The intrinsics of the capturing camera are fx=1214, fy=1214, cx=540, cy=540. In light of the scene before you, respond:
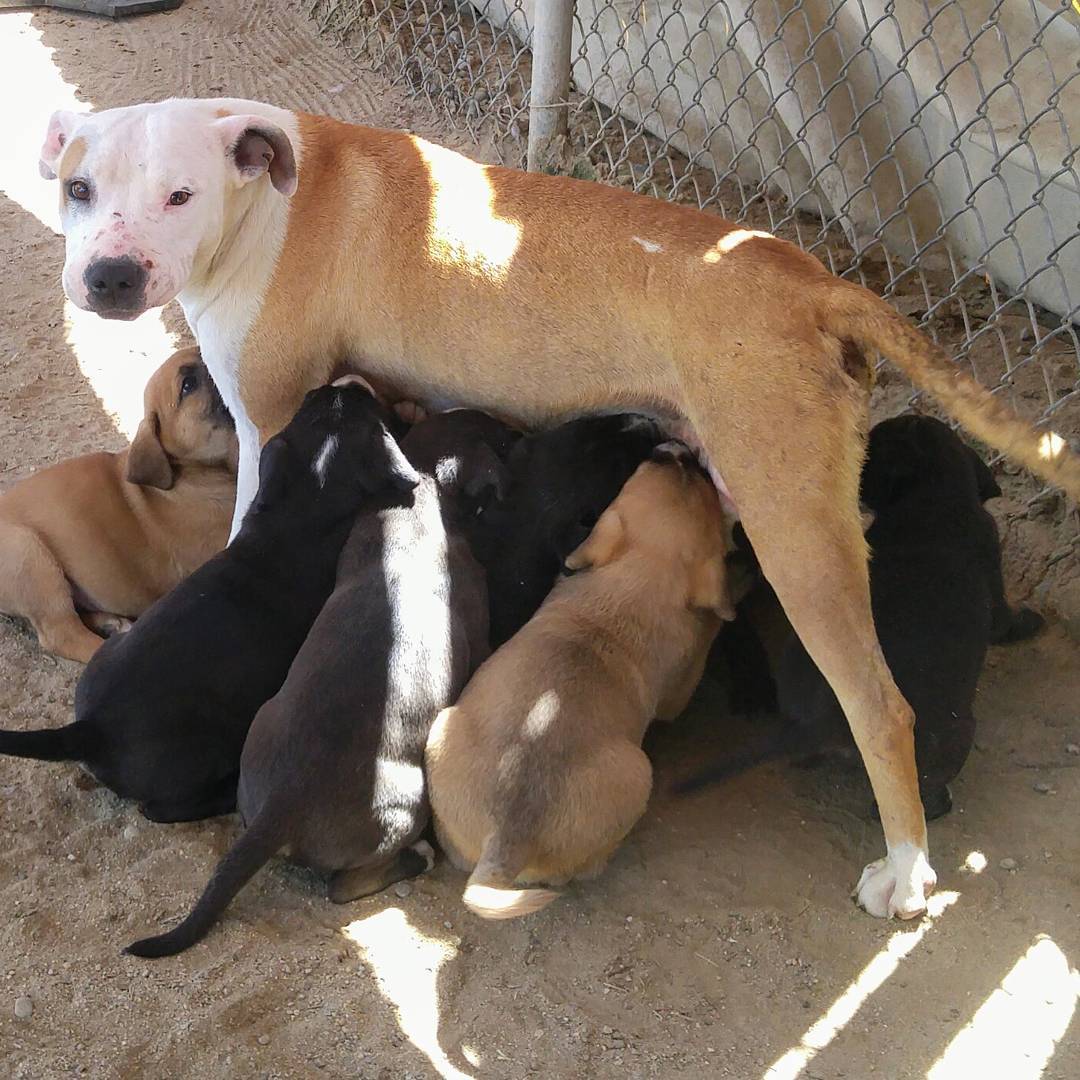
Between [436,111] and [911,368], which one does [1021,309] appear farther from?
[436,111]

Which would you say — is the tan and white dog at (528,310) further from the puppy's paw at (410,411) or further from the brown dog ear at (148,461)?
the brown dog ear at (148,461)

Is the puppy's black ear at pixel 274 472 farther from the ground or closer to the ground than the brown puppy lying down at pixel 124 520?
farther from the ground

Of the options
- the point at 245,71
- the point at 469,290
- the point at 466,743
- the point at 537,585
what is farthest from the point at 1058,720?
the point at 245,71

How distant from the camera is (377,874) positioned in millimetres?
3066

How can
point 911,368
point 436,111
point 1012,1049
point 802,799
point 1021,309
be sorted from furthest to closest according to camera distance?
point 436,111 < point 1021,309 < point 802,799 < point 911,368 < point 1012,1049

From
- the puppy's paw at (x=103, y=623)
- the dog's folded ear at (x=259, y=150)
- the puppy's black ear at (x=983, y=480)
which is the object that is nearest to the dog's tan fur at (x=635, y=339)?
the dog's folded ear at (x=259, y=150)

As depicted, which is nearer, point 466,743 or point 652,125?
point 466,743

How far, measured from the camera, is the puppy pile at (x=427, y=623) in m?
2.91

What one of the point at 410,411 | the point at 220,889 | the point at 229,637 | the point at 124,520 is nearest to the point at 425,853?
the point at 220,889

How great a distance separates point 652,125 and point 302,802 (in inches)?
166

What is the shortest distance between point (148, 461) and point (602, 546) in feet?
5.06

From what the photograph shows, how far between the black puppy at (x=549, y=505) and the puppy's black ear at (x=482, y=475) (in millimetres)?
42

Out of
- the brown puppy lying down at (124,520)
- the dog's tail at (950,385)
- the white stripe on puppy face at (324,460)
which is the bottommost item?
the brown puppy lying down at (124,520)

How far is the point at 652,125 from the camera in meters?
5.95
